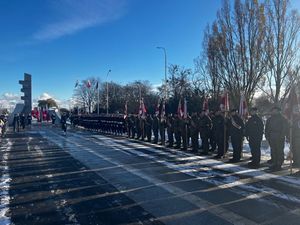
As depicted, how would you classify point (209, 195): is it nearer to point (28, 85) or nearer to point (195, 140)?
point (195, 140)

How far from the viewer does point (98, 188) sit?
859 cm

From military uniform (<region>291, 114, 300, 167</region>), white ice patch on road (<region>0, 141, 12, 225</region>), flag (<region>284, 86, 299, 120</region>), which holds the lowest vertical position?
white ice patch on road (<region>0, 141, 12, 225</region>)

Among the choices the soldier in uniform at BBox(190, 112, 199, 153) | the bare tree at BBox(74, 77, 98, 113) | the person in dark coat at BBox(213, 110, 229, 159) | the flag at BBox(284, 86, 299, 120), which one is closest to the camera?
the flag at BBox(284, 86, 299, 120)

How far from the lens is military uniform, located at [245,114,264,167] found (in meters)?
12.1

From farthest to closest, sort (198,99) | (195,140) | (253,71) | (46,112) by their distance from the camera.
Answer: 1. (46,112)
2. (198,99)
3. (253,71)
4. (195,140)

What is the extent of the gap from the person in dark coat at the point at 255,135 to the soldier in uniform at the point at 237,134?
562 millimetres

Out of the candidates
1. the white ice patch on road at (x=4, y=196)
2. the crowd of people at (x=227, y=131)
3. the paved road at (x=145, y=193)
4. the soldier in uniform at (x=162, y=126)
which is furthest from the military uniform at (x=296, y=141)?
the soldier in uniform at (x=162, y=126)

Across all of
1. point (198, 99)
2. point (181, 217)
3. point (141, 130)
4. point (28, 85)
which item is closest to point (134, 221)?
point (181, 217)

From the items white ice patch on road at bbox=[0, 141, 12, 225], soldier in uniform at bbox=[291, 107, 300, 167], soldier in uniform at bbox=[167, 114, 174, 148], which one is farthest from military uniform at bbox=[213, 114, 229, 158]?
white ice patch on road at bbox=[0, 141, 12, 225]

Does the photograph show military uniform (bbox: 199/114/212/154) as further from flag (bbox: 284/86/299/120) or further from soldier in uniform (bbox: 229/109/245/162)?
flag (bbox: 284/86/299/120)

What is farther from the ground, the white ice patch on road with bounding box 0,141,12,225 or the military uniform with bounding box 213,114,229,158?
the military uniform with bounding box 213,114,229,158

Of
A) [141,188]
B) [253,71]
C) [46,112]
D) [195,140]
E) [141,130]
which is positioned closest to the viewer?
[141,188]

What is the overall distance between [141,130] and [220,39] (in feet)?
34.5

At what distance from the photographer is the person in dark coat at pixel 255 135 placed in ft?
39.5
